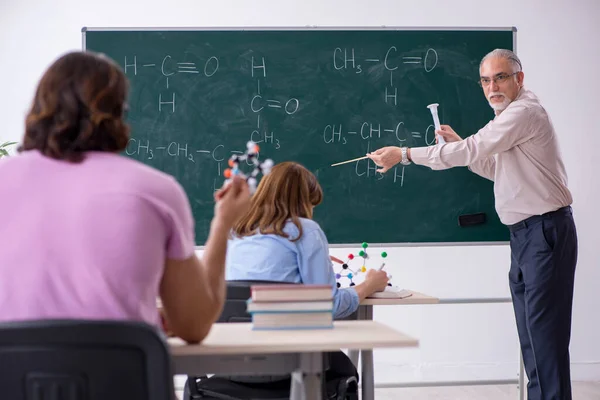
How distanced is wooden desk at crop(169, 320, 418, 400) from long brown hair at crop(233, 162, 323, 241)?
87 centimetres

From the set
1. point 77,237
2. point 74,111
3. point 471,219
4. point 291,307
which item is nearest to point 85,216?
point 77,237

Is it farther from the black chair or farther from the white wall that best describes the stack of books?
the white wall

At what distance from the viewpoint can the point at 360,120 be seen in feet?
14.8

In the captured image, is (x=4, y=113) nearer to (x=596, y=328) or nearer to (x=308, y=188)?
(x=308, y=188)

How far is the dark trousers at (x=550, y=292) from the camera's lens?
11.6 feet

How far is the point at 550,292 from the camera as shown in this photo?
3.55 metres

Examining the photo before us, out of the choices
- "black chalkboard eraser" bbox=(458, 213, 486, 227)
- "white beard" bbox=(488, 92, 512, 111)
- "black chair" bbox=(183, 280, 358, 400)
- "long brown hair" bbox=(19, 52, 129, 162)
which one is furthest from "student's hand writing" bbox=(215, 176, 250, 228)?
"black chalkboard eraser" bbox=(458, 213, 486, 227)

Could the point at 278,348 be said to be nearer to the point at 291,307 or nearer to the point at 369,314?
the point at 291,307

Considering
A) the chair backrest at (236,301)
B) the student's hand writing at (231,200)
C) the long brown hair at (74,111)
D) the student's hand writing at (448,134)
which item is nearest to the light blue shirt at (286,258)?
the chair backrest at (236,301)

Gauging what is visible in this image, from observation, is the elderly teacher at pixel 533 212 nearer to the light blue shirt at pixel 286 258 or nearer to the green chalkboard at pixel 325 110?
the green chalkboard at pixel 325 110

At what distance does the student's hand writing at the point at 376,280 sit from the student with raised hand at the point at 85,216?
1690 millimetres

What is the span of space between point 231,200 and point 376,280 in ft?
5.18

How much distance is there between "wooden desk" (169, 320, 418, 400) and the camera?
1578mm

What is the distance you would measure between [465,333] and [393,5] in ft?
7.21
